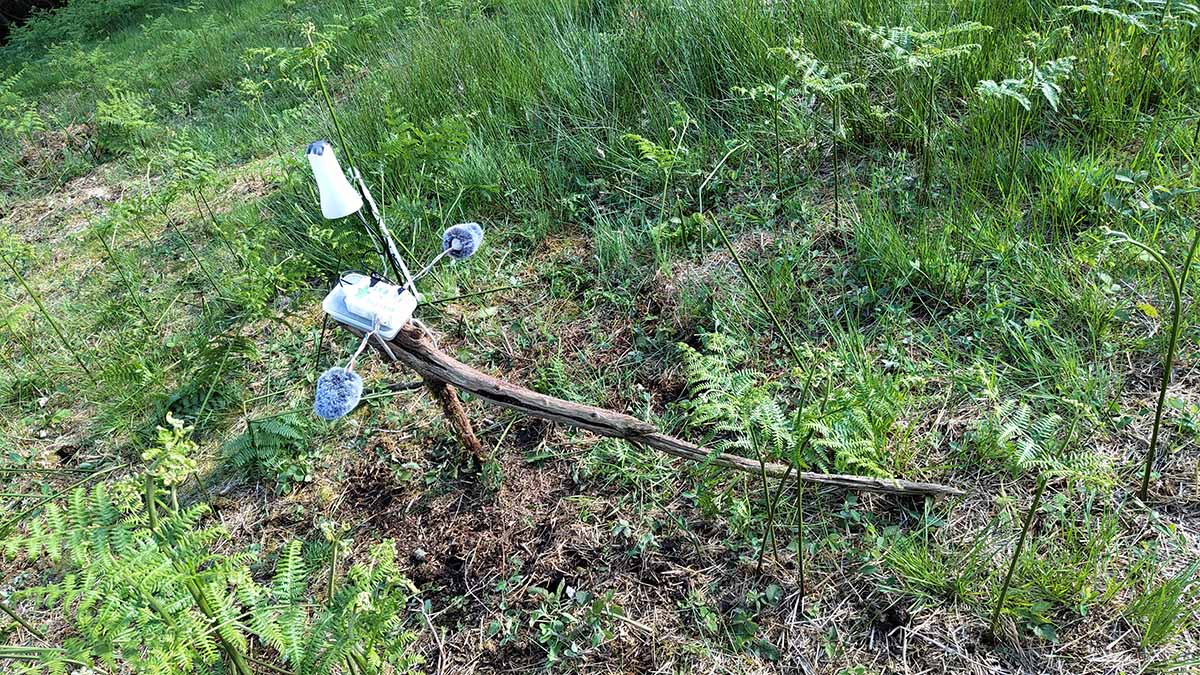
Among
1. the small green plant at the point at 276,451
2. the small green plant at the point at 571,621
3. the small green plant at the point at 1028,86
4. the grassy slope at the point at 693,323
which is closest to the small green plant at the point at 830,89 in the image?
the grassy slope at the point at 693,323

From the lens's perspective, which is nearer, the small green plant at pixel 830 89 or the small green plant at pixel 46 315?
the small green plant at pixel 830 89

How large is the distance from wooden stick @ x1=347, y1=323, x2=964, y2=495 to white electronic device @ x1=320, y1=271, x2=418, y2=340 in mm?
75

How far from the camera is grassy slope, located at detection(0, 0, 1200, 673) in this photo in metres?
1.97

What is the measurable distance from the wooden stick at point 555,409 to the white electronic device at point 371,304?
7 cm

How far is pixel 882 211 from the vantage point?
2803mm

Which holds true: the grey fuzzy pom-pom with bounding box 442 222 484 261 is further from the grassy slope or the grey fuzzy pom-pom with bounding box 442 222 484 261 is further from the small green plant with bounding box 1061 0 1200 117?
the small green plant with bounding box 1061 0 1200 117

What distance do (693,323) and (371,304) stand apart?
1280 mm

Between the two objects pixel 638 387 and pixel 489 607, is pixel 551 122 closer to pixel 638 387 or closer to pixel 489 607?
pixel 638 387

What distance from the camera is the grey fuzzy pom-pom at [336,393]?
170 cm

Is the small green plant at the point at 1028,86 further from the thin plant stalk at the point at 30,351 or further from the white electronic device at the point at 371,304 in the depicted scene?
the thin plant stalk at the point at 30,351

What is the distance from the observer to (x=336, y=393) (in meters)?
1.71

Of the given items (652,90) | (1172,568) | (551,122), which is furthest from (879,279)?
(551,122)

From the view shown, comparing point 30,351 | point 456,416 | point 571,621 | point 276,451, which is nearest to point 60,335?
point 30,351

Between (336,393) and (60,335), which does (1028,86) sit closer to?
(336,393)
